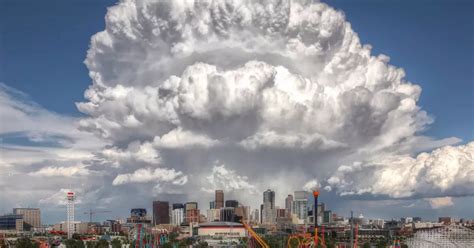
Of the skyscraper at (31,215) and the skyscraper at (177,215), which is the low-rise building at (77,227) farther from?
the skyscraper at (177,215)

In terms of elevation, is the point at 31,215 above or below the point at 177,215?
above

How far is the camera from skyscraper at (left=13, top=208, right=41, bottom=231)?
16088 centimetres

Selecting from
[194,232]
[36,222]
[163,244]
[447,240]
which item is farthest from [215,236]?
[36,222]

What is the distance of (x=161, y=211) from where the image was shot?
586ft

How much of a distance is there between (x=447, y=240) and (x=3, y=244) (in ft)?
169

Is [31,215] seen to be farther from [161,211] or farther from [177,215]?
[177,215]

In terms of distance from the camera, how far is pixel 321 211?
170000 mm

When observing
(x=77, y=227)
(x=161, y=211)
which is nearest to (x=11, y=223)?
(x=77, y=227)

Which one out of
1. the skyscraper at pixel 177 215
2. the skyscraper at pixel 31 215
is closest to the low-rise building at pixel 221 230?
the skyscraper at pixel 31 215

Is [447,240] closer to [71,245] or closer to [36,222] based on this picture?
[71,245]

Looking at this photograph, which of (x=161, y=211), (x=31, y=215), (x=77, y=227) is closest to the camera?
(x=77, y=227)

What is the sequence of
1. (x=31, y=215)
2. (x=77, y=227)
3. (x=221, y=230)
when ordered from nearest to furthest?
(x=221, y=230)
(x=77, y=227)
(x=31, y=215)

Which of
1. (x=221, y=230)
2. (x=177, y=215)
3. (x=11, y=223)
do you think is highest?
(x=11, y=223)

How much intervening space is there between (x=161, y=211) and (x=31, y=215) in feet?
112
